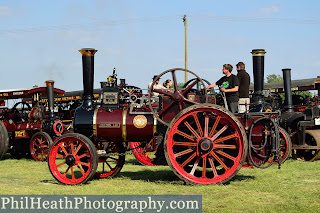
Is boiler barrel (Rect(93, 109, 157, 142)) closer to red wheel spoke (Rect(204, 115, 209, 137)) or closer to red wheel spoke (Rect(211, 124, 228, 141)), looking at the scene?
red wheel spoke (Rect(204, 115, 209, 137))

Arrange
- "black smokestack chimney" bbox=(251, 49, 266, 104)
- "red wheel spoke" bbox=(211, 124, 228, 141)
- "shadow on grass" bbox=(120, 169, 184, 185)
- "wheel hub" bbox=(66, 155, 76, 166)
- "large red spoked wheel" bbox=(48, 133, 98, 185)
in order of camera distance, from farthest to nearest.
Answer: "black smokestack chimney" bbox=(251, 49, 266, 104), "shadow on grass" bbox=(120, 169, 184, 185), "wheel hub" bbox=(66, 155, 76, 166), "large red spoked wheel" bbox=(48, 133, 98, 185), "red wheel spoke" bbox=(211, 124, 228, 141)

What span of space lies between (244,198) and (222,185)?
0.91 m

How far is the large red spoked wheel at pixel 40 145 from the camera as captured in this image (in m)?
12.4

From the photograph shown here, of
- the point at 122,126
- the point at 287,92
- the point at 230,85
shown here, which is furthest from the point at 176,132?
the point at 287,92

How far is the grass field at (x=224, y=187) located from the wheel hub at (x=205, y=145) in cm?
53

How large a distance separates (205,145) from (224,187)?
25.9 inches

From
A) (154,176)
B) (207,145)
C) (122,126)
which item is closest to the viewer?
(207,145)

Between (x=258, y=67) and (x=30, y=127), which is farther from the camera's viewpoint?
(x=30, y=127)

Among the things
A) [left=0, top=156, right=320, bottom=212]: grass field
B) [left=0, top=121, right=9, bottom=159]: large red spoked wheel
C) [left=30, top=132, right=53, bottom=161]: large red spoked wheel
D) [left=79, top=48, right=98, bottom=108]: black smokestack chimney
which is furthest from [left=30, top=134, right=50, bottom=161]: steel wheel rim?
[left=79, top=48, right=98, bottom=108]: black smokestack chimney

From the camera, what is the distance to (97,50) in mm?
7910

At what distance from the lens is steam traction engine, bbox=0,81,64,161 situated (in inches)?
493

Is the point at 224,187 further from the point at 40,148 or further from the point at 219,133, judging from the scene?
the point at 40,148

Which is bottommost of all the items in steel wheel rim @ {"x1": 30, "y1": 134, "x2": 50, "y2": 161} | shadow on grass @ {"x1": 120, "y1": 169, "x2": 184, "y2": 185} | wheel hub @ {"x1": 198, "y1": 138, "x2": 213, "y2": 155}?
shadow on grass @ {"x1": 120, "y1": 169, "x2": 184, "y2": 185}

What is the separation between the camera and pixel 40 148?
12562 mm
